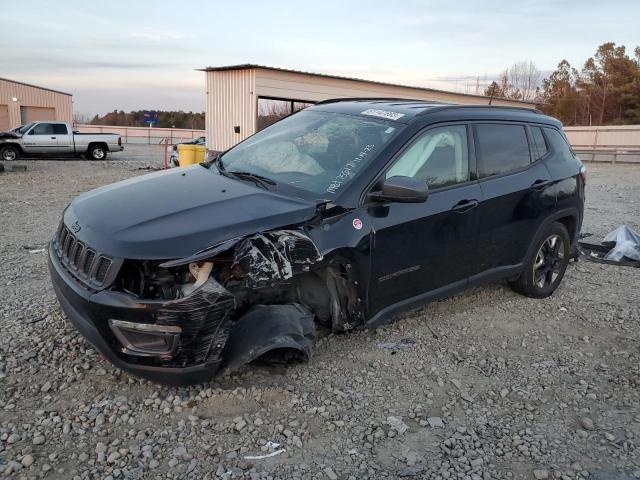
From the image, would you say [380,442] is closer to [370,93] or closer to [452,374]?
[452,374]

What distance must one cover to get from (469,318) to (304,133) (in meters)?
2.15

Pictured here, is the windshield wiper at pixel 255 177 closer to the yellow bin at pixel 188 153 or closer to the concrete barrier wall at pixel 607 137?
the yellow bin at pixel 188 153

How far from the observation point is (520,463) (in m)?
2.74

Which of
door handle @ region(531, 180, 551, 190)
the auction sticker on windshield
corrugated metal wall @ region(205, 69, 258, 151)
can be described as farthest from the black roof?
corrugated metal wall @ region(205, 69, 258, 151)

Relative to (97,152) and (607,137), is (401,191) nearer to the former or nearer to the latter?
(97,152)

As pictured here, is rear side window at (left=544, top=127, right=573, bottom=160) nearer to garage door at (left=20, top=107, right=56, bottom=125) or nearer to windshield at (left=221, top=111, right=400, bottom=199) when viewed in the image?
windshield at (left=221, top=111, right=400, bottom=199)

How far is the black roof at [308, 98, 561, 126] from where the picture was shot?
400cm

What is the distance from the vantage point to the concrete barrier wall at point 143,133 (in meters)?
44.6

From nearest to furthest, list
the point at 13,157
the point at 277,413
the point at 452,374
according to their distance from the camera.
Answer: the point at 277,413, the point at 452,374, the point at 13,157

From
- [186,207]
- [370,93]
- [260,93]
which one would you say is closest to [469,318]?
[186,207]

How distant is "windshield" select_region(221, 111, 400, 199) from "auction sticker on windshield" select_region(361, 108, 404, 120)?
0.07m

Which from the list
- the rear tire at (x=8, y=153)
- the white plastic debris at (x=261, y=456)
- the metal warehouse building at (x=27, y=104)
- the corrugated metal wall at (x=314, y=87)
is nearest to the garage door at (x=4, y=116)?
the metal warehouse building at (x=27, y=104)

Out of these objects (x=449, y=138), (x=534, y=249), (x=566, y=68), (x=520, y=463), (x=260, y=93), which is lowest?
(x=520, y=463)

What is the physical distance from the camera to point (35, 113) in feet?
131
